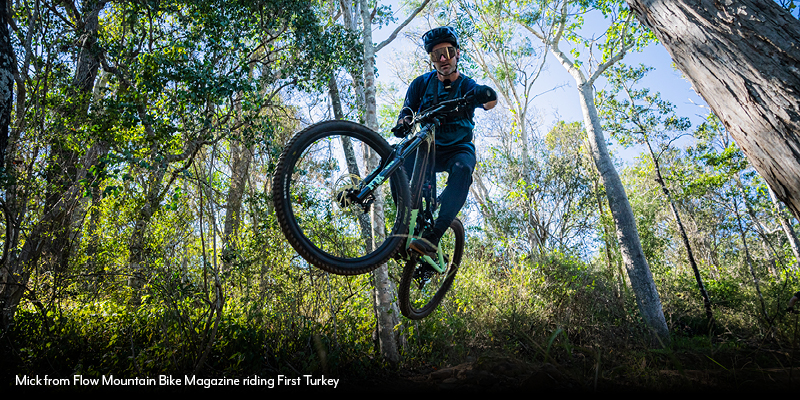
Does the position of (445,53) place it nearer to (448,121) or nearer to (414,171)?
(448,121)

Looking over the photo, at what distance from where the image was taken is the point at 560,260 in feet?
30.4

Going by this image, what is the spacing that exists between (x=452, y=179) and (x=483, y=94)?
677mm

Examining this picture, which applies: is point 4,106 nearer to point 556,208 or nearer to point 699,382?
point 699,382

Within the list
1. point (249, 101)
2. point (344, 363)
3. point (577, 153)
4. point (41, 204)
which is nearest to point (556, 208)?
point (577, 153)

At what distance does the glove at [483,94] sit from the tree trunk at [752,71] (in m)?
1.10

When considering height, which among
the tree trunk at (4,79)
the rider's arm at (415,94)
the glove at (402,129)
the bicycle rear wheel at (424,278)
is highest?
the tree trunk at (4,79)

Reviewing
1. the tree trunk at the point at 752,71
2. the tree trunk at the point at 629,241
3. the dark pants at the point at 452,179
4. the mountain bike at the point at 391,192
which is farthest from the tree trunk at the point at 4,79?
the tree trunk at the point at 629,241

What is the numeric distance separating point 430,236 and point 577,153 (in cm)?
1330

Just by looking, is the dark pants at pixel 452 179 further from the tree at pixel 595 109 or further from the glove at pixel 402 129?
the tree at pixel 595 109

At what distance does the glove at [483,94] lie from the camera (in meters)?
2.85

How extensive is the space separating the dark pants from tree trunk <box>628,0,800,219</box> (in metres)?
1.49

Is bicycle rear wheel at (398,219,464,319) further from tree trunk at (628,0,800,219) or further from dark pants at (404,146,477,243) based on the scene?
tree trunk at (628,0,800,219)

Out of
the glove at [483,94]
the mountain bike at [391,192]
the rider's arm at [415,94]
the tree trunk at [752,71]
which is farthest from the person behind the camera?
the rider's arm at [415,94]

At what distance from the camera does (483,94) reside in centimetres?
286
